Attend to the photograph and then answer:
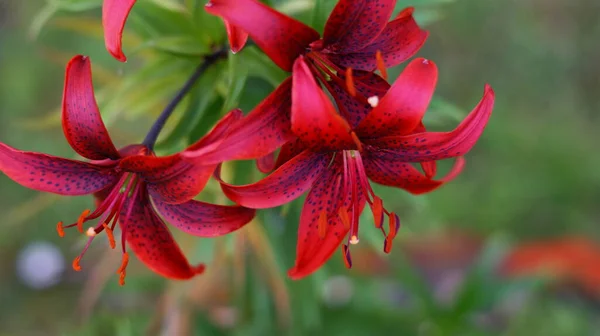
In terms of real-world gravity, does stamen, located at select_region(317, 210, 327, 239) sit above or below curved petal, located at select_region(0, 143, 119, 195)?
below

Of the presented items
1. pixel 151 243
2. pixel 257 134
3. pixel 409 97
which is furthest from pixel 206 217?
pixel 409 97

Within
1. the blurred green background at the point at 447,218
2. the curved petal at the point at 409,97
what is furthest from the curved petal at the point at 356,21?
the blurred green background at the point at 447,218

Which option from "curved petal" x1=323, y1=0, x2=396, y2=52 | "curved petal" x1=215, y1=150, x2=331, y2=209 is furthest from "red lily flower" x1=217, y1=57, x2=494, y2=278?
"curved petal" x1=323, y1=0, x2=396, y2=52

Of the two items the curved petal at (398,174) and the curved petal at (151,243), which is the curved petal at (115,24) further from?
the curved petal at (398,174)

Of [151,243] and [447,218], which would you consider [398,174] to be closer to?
[151,243]

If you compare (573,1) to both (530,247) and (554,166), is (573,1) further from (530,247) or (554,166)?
(530,247)

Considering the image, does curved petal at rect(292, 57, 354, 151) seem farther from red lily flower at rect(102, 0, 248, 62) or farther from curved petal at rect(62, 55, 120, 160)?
curved petal at rect(62, 55, 120, 160)
